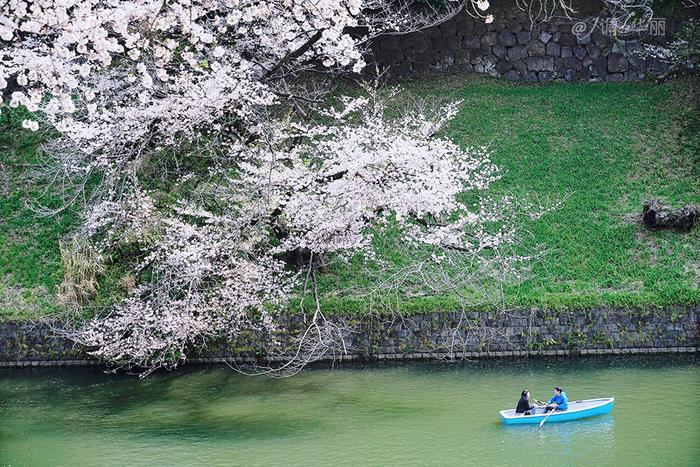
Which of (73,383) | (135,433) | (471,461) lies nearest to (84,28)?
(135,433)

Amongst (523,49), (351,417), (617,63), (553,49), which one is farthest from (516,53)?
(351,417)

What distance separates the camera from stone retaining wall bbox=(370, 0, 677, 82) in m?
23.2

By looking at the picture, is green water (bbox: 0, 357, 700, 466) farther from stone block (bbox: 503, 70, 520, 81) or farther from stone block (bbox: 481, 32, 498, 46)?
stone block (bbox: 481, 32, 498, 46)

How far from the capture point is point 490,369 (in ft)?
49.8

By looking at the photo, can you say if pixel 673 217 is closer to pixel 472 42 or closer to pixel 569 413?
pixel 569 413

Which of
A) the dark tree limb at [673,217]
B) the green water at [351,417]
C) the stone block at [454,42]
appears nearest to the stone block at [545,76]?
the stone block at [454,42]

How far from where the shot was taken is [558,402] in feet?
41.5

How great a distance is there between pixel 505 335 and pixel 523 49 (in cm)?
1044

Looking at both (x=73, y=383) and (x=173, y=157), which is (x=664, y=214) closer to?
(x=173, y=157)

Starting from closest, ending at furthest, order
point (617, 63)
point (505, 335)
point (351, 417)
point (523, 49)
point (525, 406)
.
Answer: point (525, 406), point (351, 417), point (505, 335), point (617, 63), point (523, 49)

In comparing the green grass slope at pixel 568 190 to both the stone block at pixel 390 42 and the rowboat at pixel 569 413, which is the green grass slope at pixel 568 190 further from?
the rowboat at pixel 569 413

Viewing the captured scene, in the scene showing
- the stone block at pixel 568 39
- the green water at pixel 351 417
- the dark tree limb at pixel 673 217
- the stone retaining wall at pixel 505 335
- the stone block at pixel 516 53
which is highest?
the stone block at pixel 568 39

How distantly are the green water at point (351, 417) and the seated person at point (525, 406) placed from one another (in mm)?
244

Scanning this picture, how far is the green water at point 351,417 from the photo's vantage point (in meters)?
11.7
